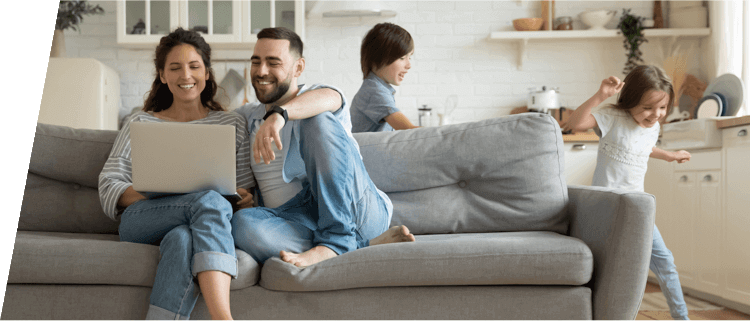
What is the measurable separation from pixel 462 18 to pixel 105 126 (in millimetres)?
2606

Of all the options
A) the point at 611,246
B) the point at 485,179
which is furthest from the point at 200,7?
the point at 611,246

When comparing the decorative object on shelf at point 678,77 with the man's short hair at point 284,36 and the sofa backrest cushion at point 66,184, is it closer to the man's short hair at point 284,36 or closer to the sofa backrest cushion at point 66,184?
the man's short hair at point 284,36

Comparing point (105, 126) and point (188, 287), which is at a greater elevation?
point (105, 126)

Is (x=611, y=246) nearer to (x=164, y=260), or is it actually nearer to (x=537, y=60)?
(x=164, y=260)

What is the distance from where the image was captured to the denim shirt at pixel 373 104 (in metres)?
2.11

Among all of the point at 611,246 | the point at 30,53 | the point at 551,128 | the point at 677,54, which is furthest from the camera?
the point at 677,54

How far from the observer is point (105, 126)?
3.60 m

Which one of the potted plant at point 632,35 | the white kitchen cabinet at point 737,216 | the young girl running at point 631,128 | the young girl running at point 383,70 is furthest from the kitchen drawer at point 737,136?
the potted plant at point 632,35

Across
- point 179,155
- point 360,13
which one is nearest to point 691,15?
point 360,13

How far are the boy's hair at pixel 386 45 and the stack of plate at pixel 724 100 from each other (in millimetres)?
1715

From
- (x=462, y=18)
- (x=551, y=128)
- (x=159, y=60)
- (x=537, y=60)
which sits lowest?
(x=551, y=128)

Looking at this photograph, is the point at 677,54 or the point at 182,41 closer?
the point at 182,41

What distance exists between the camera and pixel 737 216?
7.52 ft

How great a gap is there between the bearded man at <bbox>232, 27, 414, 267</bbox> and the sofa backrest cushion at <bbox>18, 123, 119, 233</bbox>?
1.96 ft
